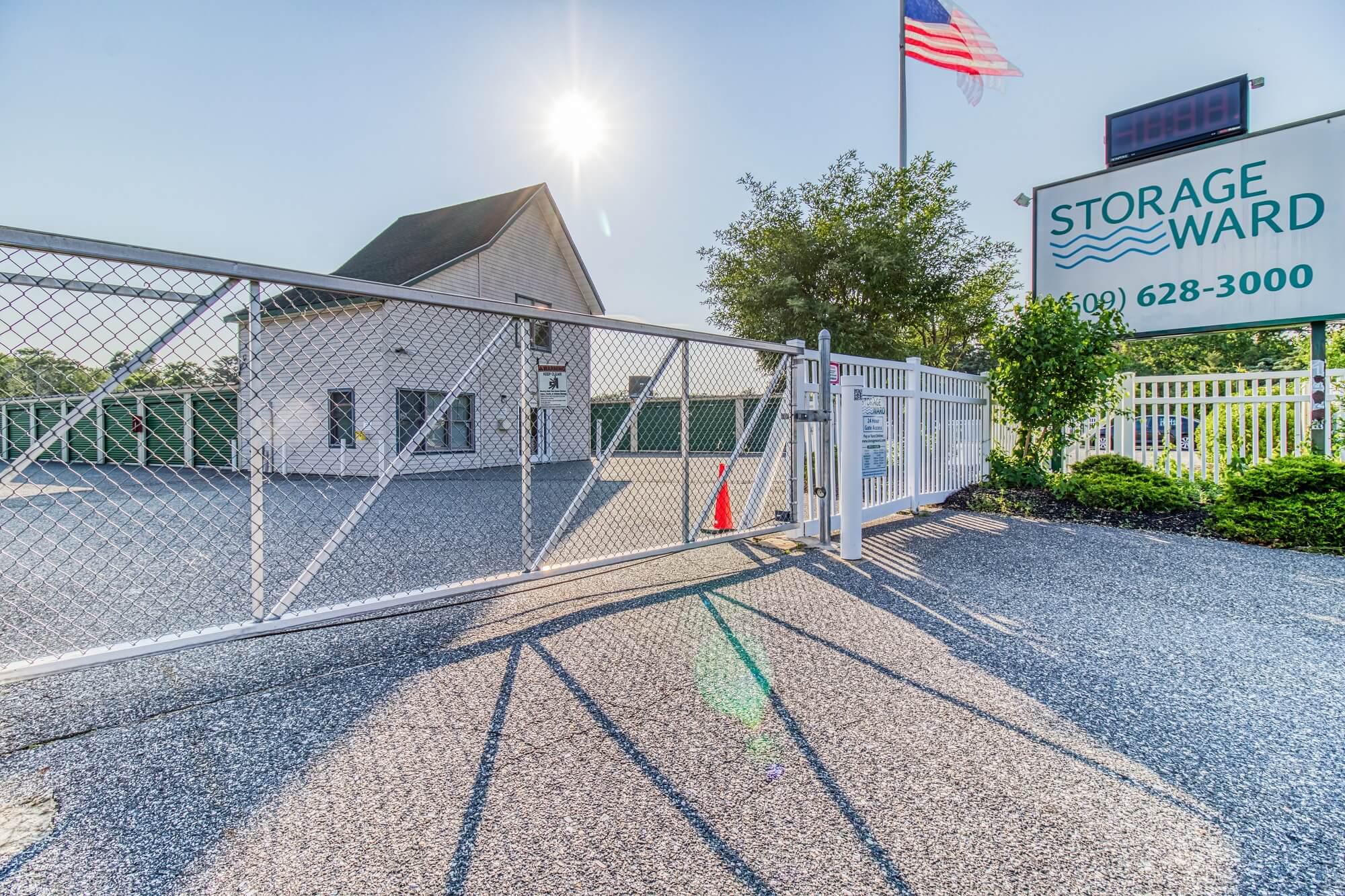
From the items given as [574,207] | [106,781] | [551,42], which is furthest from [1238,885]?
[574,207]

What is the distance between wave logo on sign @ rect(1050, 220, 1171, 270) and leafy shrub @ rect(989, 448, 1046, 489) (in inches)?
128

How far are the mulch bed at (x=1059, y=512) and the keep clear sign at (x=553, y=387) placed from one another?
5.48 m

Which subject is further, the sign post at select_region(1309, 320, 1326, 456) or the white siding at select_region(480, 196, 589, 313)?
the white siding at select_region(480, 196, 589, 313)

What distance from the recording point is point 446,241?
16.2 meters

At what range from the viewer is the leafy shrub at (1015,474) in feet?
24.1

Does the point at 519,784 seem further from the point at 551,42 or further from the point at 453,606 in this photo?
the point at 551,42

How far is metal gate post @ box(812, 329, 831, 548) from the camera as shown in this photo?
16.4 ft

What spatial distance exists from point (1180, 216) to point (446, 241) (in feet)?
52.6

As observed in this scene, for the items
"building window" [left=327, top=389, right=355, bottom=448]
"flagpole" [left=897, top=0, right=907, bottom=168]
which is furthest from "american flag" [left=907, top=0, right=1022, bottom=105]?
"building window" [left=327, top=389, right=355, bottom=448]

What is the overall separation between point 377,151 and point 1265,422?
1428 centimetres

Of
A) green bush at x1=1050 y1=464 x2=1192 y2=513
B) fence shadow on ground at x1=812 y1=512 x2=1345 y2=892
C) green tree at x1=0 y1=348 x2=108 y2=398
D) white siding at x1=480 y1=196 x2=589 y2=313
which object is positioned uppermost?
white siding at x1=480 y1=196 x2=589 y2=313

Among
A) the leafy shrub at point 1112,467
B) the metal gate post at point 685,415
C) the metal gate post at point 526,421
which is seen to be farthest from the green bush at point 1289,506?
the metal gate post at point 526,421

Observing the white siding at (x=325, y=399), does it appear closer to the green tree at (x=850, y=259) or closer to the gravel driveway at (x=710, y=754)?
the green tree at (x=850, y=259)

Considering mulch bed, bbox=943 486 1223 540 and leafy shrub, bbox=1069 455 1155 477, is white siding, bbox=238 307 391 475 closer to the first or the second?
mulch bed, bbox=943 486 1223 540
